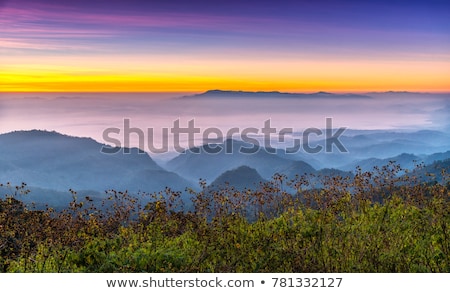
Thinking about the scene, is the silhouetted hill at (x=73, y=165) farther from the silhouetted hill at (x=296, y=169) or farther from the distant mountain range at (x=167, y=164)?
the silhouetted hill at (x=296, y=169)

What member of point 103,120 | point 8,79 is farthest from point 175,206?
point 8,79

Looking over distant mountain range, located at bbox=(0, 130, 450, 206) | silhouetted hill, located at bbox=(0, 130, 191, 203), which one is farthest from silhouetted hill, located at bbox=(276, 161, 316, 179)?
silhouetted hill, located at bbox=(0, 130, 191, 203)

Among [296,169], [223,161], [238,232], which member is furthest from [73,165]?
[238,232]

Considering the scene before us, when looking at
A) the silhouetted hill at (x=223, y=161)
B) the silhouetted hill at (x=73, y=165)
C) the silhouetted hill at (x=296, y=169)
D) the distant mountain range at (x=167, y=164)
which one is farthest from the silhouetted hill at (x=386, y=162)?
the silhouetted hill at (x=73, y=165)

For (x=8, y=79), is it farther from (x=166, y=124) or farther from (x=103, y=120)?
(x=166, y=124)

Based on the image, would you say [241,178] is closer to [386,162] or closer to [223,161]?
[223,161]

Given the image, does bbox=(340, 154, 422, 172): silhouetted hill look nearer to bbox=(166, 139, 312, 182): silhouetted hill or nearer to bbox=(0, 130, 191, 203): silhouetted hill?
bbox=(166, 139, 312, 182): silhouetted hill
